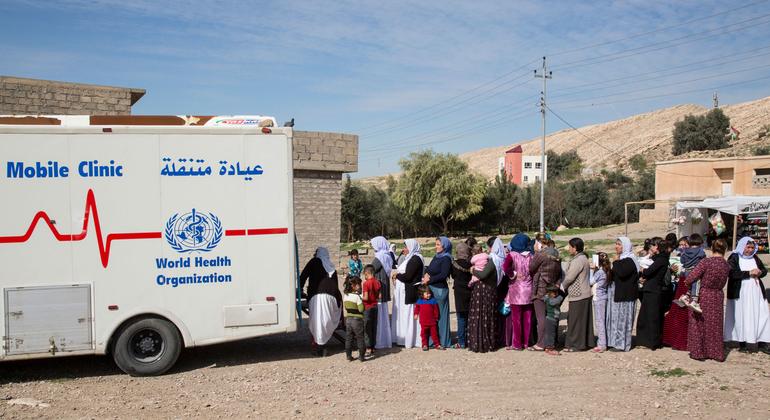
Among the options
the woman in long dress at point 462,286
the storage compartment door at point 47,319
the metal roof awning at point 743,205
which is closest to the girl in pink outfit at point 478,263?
the woman in long dress at point 462,286

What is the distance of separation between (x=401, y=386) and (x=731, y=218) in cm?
2354

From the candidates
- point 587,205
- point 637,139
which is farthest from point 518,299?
point 637,139

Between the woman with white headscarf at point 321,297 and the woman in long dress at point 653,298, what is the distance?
4367mm

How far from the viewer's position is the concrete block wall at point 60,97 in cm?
1456

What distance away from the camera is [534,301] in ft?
29.1

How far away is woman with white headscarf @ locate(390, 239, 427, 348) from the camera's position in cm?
901

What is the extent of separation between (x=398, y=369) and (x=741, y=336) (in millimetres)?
4758

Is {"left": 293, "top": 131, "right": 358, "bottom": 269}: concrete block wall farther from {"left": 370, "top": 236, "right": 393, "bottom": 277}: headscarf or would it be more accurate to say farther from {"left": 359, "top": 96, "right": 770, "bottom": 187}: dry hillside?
{"left": 359, "top": 96, "right": 770, "bottom": 187}: dry hillside

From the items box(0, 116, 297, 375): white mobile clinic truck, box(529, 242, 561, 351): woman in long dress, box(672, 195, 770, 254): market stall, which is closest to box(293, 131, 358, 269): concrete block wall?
box(529, 242, 561, 351): woman in long dress

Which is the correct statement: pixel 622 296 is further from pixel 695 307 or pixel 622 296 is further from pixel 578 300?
pixel 695 307

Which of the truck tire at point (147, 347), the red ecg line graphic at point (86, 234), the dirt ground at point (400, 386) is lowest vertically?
the dirt ground at point (400, 386)

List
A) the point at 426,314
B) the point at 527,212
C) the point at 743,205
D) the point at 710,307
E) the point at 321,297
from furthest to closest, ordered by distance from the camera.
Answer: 1. the point at 527,212
2. the point at 743,205
3. the point at 426,314
4. the point at 321,297
5. the point at 710,307

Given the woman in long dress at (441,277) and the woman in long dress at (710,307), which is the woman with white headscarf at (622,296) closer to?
the woman in long dress at (710,307)

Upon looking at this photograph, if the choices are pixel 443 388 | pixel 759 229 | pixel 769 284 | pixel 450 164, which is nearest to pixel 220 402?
pixel 443 388
